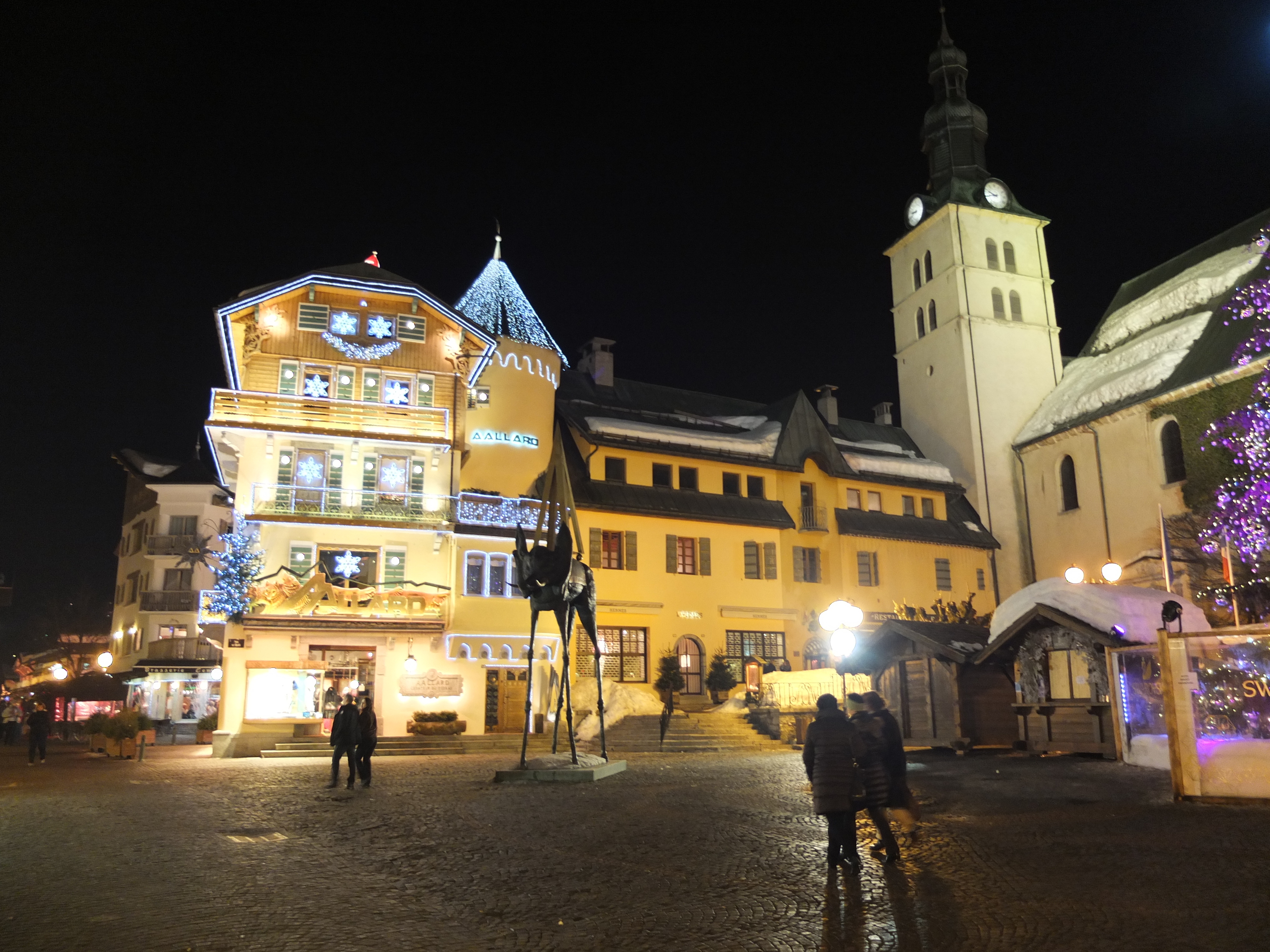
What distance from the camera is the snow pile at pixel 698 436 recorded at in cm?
3916

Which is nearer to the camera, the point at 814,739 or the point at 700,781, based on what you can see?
the point at 814,739

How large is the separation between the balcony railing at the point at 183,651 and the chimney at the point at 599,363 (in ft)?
70.2

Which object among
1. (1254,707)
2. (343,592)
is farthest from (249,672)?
(1254,707)

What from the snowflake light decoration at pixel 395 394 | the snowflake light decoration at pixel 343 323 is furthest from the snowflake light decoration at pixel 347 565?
the snowflake light decoration at pixel 343 323

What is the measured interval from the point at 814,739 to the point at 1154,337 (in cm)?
3974

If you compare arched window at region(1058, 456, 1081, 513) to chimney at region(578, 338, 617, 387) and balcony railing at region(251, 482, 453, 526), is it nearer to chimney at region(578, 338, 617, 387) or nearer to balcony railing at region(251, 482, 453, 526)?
chimney at region(578, 338, 617, 387)

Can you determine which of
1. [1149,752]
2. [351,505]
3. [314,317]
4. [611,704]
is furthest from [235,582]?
[1149,752]

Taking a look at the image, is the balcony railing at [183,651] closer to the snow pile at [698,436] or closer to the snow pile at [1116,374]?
the snow pile at [698,436]

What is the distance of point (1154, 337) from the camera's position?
4231 cm

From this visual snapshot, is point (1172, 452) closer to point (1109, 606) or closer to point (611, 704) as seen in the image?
point (1109, 606)

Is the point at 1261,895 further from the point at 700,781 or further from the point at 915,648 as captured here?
the point at 915,648

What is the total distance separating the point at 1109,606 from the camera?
68.1 ft

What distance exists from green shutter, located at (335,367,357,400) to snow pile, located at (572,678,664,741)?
12.3 m

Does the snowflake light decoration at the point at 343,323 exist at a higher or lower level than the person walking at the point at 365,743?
higher
